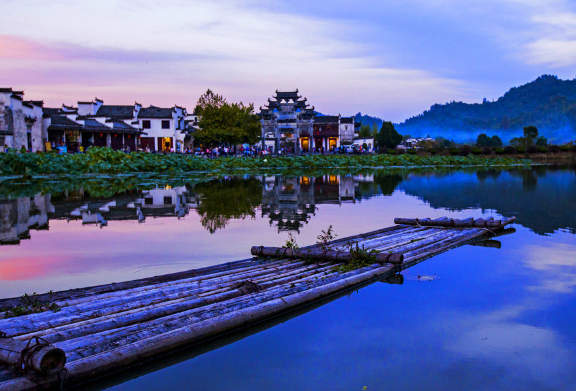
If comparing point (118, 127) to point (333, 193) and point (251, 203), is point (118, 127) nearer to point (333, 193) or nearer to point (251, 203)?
point (333, 193)

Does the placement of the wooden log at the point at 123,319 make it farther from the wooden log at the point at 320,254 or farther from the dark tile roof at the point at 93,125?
the dark tile roof at the point at 93,125

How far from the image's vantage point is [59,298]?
21.1 ft

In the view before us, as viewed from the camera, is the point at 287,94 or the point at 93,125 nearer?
the point at 93,125

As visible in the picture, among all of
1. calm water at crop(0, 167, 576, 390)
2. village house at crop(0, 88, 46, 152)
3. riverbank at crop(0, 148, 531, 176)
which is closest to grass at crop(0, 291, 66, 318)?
calm water at crop(0, 167, 576, 390)

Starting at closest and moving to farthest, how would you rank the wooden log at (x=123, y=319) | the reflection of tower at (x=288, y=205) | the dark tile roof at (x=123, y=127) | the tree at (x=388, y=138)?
1. the wooden log at (x=123, y=319)
2. the reflection of tower at (x=288, y=205)
3. the dark tile roof at (x=123, y=127)
4. the tree at (x=388, y=138)

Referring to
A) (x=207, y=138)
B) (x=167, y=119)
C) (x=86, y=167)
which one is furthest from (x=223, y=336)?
(x=167, y=119)

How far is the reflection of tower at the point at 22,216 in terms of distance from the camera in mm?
12234

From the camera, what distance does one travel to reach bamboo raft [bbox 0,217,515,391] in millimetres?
4441

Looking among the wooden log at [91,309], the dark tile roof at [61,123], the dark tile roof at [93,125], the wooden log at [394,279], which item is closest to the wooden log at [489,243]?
the wooden log at [394,279]

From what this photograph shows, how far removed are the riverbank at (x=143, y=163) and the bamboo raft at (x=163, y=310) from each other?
26.9 meters

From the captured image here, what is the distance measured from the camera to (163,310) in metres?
5.96

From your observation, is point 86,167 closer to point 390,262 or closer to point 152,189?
point 152,189

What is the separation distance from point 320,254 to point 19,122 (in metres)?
40.7

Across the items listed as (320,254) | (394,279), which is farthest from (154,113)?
(394,279)
